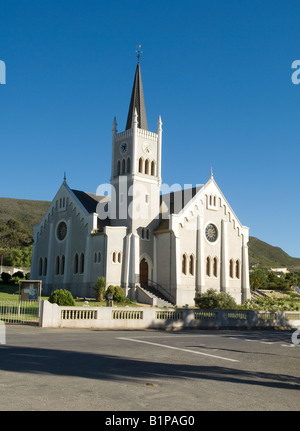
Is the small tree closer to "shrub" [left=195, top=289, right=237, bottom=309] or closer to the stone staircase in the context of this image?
the stone staircase

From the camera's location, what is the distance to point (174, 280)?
49500mm

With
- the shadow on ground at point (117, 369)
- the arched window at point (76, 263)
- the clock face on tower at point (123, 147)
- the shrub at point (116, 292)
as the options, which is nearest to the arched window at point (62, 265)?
the arched window at point (76, 263)

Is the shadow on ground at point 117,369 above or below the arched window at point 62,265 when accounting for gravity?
below

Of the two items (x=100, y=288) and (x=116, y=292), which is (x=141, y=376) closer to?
(x=116, y=292)

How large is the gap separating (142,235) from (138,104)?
50.5 ft

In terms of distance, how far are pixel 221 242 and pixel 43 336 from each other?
3871cm

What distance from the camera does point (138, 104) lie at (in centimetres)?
5509

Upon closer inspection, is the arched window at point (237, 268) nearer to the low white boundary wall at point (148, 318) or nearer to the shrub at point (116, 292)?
the shrub at point (116, 292)

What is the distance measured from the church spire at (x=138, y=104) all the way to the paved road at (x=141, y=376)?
40268 mm

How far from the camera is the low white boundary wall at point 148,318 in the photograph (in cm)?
2320

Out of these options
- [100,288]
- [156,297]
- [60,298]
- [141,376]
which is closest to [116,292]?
[100,288]

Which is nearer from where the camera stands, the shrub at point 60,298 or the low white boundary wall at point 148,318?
the low white boundary wall at point 148,318

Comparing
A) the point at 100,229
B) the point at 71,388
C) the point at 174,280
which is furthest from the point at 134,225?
the point at 71,388

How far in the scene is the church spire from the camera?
54.6 metres
